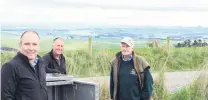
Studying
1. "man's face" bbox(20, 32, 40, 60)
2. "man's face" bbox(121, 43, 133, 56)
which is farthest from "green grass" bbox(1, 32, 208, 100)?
"man's face" bbox(20, 32, 40, 60)

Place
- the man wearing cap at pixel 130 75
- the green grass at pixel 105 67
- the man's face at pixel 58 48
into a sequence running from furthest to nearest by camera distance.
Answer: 1. the green grass at pixel 105 67
2. the man's face at pixel 58 48
3. the man wearing cap at pixel 130 75

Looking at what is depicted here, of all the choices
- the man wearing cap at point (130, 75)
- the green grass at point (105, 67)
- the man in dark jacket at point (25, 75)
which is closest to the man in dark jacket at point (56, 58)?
the man wearing cap at point (130, 75)

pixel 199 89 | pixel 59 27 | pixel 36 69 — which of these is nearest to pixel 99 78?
pixel 59 27

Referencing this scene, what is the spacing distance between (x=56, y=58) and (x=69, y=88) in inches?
30.5

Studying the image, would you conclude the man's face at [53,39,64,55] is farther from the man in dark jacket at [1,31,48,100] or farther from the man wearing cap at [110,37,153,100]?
the man in dark jacket at [1,31,48,100]

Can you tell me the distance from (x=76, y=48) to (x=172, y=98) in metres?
2.72

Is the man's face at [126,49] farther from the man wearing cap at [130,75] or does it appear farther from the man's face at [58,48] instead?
the man's face at [58,48]

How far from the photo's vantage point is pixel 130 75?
6.62 m

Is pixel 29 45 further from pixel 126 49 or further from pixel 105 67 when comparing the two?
pixel 105 67

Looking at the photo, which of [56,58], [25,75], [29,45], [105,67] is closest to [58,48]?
[56,58]

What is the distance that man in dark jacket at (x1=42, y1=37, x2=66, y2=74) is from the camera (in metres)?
6.92

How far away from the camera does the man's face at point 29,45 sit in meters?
4.91

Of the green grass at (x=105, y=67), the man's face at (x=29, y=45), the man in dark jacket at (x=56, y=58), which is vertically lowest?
the green grass at (x=105, y=67)

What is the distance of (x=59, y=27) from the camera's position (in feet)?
31.1
